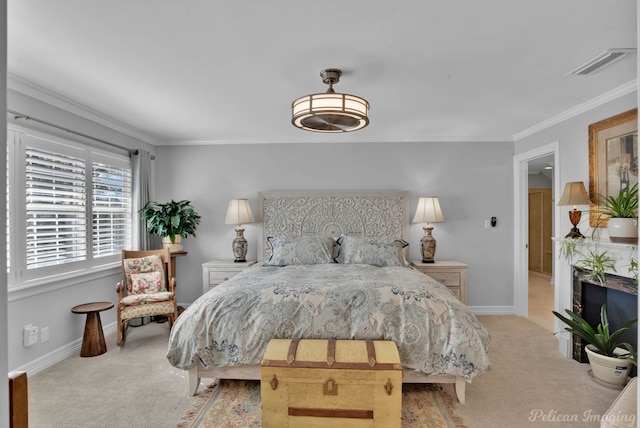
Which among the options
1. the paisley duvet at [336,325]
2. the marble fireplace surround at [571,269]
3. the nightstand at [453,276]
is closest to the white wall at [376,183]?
the nightstand at [453,276]

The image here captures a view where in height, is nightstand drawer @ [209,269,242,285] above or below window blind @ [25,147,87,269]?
below

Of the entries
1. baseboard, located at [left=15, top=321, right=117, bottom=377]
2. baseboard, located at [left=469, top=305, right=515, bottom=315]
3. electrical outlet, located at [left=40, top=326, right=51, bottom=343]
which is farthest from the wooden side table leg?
baseboard, located at [left=469, top=305, right=515, bottom=315]

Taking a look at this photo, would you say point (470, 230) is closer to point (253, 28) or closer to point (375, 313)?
point (375, 313)

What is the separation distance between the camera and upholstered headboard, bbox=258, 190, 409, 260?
4.59 m

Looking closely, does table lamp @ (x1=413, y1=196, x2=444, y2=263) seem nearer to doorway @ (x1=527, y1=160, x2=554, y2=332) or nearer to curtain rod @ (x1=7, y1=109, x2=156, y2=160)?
doorway @ (x1=527, y1=160, x2=554, y2=332)

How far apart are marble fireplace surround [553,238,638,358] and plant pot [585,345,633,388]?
51cm

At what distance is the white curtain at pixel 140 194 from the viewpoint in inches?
169

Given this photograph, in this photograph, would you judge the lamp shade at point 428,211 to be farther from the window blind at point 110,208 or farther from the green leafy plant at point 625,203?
the window blind at point 110,208

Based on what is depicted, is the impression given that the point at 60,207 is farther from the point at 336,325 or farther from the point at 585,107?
the point at 585,107

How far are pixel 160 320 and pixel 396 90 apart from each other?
388cm

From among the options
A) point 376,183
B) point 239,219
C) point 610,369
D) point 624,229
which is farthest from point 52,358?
point 624,229

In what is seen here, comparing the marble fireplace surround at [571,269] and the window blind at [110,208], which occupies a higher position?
the window blind at [110,208]

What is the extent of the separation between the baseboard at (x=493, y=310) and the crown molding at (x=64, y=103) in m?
5.11

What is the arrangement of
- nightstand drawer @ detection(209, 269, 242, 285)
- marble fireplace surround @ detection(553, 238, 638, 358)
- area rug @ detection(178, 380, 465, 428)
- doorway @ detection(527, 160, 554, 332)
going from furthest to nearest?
doorway @ detection(527, 160, 554, 332) → nightstand drawer @ detection(209, 269, 242, 285) → marble fireplace surround @ detection(553, 238, 638, 358) → area rug @ detection(178, 380, 465, 428)
